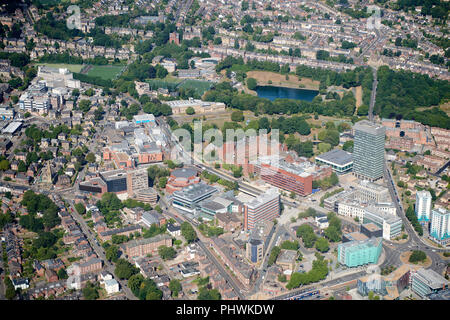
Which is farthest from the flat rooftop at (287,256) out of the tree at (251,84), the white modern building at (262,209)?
the tree at (251,84)

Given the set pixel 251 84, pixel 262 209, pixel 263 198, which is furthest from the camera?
pixel 251 84

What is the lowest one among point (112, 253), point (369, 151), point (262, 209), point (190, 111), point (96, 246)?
point (96, 246)

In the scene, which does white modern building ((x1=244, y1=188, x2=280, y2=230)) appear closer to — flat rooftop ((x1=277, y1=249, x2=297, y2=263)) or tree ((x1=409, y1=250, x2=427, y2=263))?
flat rooftop ((x1=277, y1=249, x2=297, y2=263))

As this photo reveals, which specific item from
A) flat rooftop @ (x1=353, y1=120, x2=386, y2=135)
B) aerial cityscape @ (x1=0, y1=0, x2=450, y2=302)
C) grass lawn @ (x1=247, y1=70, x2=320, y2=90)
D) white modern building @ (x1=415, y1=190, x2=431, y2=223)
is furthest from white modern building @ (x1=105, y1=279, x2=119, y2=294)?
grass lawn @ (x1=247, y1=70, x2=320, y2=90)

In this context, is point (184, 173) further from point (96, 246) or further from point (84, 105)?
point (84, 105)

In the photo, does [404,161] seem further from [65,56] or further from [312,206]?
[65,56]

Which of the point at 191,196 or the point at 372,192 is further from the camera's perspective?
the point at 372,192

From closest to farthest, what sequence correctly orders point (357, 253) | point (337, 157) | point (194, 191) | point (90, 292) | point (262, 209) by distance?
point (90, 292), point (357, 253), point (262, 209), point (194, 191), point (337, 157)

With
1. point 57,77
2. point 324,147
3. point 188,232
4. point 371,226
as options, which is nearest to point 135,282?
point 188,232
